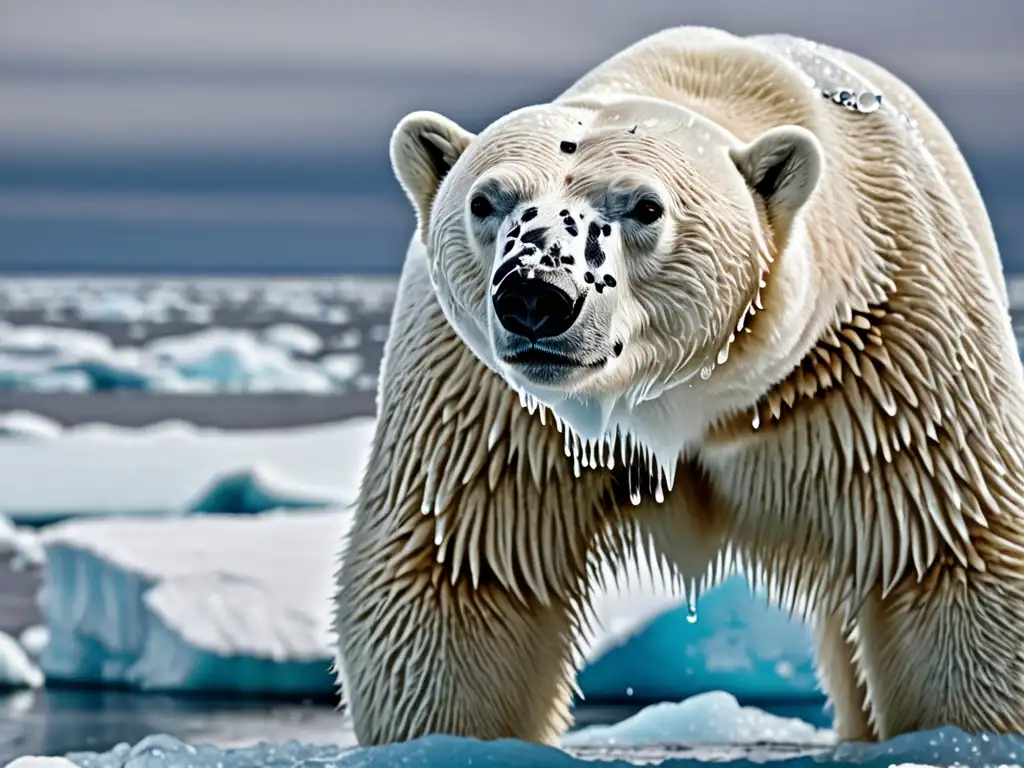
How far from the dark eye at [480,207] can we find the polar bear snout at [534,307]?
0.22 metres

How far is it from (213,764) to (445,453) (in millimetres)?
754

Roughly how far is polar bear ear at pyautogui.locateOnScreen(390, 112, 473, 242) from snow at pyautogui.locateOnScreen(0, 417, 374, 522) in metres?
5.79

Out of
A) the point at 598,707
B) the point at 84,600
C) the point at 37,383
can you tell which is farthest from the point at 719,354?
the point at 37,383

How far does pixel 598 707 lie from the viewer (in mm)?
5988

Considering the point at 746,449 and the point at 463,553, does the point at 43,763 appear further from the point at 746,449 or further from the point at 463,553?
the point at 746,449

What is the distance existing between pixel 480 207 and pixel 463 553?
2.46ft

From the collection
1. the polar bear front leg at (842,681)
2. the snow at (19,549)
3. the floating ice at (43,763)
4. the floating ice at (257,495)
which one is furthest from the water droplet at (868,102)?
the snow at (19,549)

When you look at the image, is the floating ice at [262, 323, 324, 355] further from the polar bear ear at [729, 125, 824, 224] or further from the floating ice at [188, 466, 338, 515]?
the polar bear ear at [729, 125, 824, 224]

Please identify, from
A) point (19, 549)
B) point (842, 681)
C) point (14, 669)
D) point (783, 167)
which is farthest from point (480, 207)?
point (19, 549)

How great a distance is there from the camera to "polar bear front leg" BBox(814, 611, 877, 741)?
3.91 metres

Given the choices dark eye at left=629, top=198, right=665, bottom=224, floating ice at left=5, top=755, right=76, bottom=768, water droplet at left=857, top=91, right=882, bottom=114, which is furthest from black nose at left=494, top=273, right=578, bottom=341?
floating ice at left=5, top=755, right=76, bottom=768

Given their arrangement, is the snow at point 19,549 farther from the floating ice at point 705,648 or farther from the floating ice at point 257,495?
the floating ice at point 705,648

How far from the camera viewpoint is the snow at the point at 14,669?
6.11 meters

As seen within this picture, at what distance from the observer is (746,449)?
3047 millimetres
